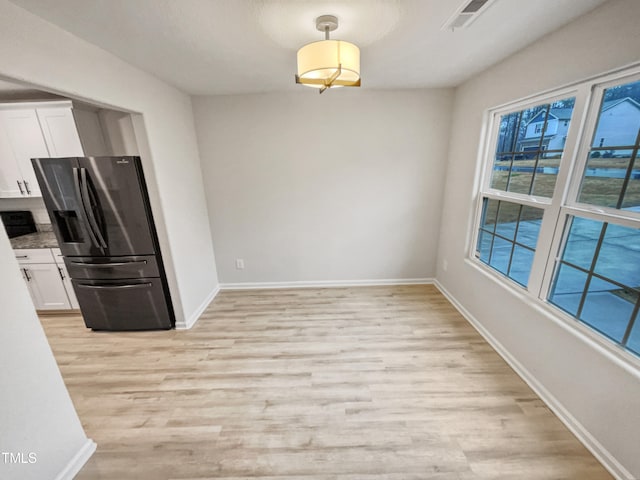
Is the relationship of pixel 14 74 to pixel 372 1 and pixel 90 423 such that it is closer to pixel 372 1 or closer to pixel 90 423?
pixel 372 1

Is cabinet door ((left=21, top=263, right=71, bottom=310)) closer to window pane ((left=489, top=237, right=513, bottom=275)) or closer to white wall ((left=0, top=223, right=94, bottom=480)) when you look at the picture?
white wall ((left=0, top=223, right=94, bottom=480))

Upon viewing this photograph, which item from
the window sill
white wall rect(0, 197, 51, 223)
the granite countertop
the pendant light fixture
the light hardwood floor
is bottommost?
the light hardwood floor

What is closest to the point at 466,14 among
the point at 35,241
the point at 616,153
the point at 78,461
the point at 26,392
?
the point at 616,153

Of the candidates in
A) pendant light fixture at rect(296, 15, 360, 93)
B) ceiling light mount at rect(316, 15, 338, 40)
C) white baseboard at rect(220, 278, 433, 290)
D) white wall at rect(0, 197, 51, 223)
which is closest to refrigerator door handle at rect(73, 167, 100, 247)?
white wall at rect(0, 197, 51, 223)

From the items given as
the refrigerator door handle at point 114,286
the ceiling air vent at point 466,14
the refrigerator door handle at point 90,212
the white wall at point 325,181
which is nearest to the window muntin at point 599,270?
the ceiling air vent at point 466,14

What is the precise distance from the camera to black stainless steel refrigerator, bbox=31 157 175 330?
2303mm

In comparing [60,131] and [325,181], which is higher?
[60,131]

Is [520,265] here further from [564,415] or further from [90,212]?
[90,212]

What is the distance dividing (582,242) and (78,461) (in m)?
3.43

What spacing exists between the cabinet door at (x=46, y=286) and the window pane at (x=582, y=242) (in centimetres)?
478

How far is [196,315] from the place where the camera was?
3.00 m

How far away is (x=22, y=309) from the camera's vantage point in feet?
4.10

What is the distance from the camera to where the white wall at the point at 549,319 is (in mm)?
1347

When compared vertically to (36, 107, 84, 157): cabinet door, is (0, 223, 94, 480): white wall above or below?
below
